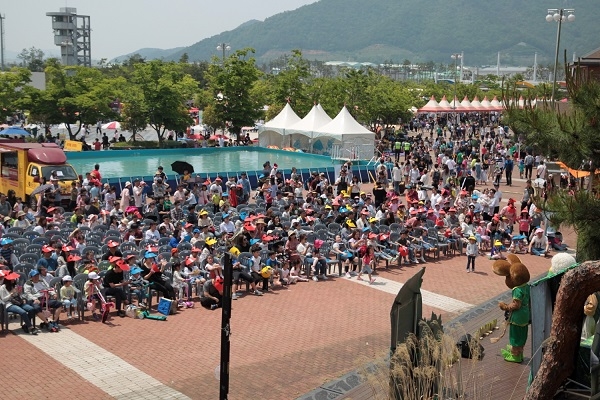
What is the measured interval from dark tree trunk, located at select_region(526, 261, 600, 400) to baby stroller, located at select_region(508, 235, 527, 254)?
44.0 feet

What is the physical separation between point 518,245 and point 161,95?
2720cm

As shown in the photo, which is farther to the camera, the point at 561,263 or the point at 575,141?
the point at 575,141

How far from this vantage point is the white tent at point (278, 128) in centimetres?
4100

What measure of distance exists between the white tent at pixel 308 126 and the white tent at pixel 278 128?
0.53m

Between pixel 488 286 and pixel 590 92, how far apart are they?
7665 mm

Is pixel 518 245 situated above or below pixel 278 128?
below

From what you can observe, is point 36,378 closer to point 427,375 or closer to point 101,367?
point 101,367

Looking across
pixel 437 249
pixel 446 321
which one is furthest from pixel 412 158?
pixel 446 321

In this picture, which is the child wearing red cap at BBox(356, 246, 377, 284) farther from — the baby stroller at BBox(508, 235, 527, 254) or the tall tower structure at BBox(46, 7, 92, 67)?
the tall tower structure at BBox(46, 7, 92, 67)

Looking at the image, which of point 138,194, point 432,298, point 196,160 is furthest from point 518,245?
point 196,160

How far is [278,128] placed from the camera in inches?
1617

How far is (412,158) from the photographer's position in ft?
111

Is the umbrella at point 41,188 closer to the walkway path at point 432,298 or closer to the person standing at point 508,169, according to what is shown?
the walkway path at point 432,298

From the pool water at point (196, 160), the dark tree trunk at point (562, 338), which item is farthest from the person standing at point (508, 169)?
the dark tree trunk at point (562, 338)
